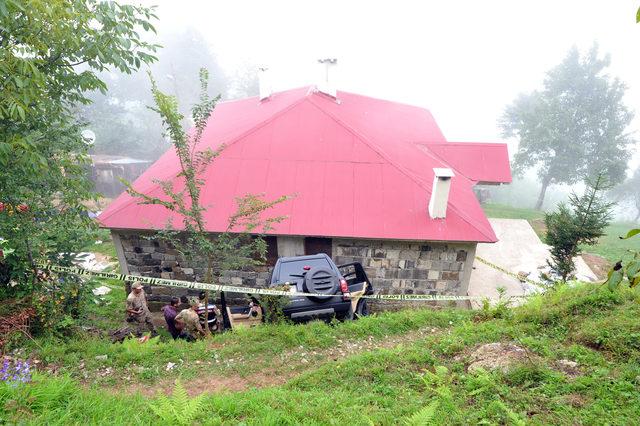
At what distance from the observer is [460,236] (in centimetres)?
923

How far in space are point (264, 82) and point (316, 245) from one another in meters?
9.47

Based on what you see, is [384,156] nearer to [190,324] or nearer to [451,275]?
[451,275]

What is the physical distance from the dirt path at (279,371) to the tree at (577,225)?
18.5 feet

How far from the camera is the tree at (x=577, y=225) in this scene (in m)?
9.38

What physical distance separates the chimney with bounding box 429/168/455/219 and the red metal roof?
200 millimetres

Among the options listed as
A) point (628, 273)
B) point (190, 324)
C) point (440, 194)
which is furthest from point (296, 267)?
point (628, 273)

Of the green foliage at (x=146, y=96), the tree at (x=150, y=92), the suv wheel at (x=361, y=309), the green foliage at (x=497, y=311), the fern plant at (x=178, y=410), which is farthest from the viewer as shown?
the tree at (x=150, y=92)

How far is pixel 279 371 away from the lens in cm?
588

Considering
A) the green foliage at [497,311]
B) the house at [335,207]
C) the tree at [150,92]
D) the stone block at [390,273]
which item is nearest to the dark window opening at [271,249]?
the house at [335,207]

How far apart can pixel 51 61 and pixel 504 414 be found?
24.6ft

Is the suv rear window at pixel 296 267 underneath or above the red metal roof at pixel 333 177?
underneath

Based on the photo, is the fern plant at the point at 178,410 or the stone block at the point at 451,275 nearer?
the fern plant at the point at 178,410

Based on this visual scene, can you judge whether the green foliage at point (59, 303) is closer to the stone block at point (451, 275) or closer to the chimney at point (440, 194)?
the chimney at point (440, 194)

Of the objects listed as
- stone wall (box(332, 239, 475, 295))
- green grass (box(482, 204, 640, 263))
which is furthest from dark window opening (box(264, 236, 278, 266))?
green grass (box(482, 204, 640, 263))
